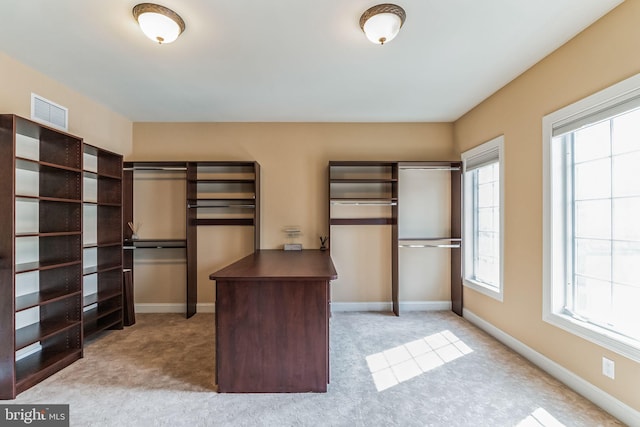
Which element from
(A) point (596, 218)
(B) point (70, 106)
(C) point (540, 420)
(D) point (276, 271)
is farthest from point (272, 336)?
(B) point (70, 106)

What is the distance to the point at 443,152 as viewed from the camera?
13.2 ft

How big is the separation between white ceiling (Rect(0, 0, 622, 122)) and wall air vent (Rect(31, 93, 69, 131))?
26 centimetres

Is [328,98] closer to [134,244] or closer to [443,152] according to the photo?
[443,152]

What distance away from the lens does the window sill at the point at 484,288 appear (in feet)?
9.96

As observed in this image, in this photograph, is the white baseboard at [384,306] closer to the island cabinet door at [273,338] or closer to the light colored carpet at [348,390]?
the light colored carpet at [348,390]

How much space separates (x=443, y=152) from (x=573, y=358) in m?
2.70

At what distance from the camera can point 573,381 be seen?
83.4 inches

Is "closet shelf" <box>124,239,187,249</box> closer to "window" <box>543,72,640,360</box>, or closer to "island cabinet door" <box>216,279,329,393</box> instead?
"island cabinet door" <box>216,279,329,393</box>

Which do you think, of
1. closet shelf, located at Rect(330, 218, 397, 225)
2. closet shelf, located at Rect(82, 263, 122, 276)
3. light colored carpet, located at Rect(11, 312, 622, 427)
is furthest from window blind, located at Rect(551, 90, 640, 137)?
closet shelf, located at Rect(82, 263, 122, 276)

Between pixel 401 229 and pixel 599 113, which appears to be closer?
pixel 599 113

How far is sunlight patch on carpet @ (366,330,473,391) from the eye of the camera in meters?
2.31

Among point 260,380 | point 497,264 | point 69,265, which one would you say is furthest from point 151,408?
point 497,264

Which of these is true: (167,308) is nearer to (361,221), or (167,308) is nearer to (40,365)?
(40,365)

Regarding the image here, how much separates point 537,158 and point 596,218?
25.9 inches
